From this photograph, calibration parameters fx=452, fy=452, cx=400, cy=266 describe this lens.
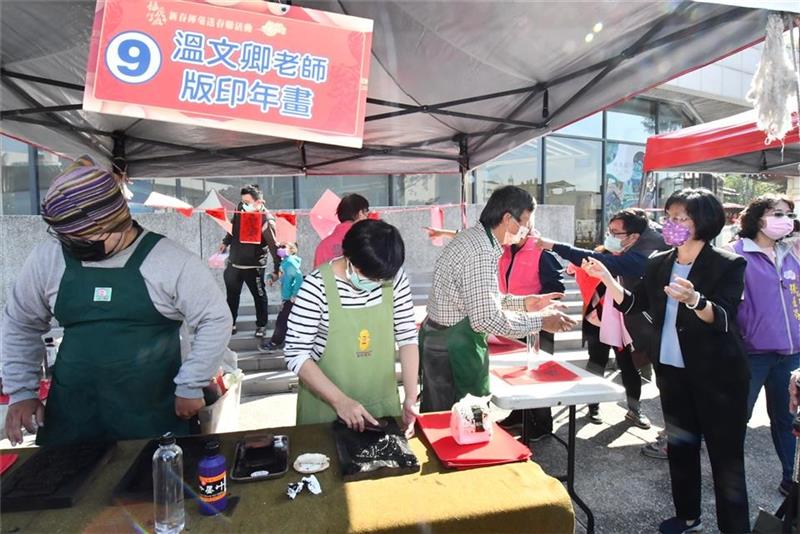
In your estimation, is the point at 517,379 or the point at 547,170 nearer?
the point at 517,379

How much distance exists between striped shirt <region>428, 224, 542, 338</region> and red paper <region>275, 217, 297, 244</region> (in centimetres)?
370

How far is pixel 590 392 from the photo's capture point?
231cm

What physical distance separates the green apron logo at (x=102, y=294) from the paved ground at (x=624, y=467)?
271 cm

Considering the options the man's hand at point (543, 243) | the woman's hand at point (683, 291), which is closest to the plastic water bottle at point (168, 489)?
the woman's hand at point (683, 291)

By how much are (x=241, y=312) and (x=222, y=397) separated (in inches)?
175

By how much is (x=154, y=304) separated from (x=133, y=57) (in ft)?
2.88

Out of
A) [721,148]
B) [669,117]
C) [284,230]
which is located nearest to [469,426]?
[721,148]

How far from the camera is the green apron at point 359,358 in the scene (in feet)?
6.15

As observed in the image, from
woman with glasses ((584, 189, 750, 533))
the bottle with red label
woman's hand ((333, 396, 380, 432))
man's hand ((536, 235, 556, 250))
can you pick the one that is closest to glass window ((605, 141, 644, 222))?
man's hand ((536, 235, 556, 250))

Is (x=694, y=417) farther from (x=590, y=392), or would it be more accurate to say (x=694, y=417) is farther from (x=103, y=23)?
(x=103, y=23)

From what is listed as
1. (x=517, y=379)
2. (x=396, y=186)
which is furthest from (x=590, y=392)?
(x=396, y=186)

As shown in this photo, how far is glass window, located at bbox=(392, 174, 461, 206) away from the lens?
903 centimetres

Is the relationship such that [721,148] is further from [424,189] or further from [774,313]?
[424,189]

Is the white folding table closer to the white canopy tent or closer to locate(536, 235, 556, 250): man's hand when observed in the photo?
locate(536, 235, 556, 250): man's hand
